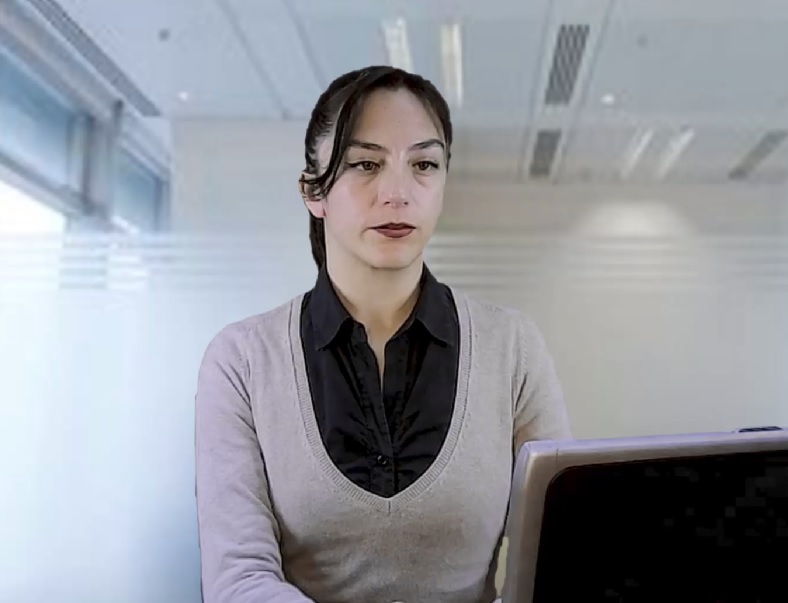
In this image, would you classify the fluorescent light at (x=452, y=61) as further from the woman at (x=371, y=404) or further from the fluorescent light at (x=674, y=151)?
the woman at (x=371, y=404)

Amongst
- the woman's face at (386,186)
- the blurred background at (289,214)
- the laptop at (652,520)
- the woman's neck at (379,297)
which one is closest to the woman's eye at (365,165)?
the woman's face at (386,186)

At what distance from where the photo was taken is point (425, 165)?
116 cm

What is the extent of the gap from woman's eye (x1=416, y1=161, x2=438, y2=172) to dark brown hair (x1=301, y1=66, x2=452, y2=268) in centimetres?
6

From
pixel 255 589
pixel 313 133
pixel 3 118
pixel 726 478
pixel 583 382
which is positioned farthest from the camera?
pixel 3 118

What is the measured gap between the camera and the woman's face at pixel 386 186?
1.12 meters

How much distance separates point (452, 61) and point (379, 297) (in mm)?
899

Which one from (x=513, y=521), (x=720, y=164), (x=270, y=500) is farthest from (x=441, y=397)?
(x=720, y=164)

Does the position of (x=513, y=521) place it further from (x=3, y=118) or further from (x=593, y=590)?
(x=3, y=118)

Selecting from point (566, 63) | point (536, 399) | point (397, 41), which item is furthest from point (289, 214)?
point (536, 399)

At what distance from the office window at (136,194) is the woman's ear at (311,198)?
2.19 feet

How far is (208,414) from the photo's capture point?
3.31 ft

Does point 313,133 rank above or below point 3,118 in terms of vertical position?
below

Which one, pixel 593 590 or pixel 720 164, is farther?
pixel 720 164

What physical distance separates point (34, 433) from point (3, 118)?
0.71 metres
